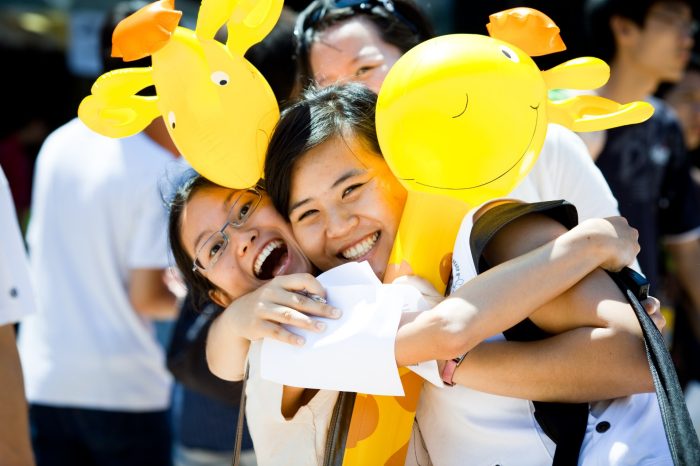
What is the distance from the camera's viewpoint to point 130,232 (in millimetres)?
2904

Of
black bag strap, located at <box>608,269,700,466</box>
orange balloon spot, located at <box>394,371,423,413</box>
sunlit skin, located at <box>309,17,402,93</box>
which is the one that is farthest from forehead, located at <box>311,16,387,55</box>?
black bag strap, located at <box>608,269,700,466</box>

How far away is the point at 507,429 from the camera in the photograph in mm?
1503

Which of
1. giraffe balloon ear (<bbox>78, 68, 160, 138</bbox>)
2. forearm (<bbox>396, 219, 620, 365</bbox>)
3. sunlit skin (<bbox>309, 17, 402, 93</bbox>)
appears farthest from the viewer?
→ sunlit skin (<bbox>309, 17, 402, 93</bbox>)

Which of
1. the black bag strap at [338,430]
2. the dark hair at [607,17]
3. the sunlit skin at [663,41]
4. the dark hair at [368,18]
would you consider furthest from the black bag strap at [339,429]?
the dark hair at [607,17]

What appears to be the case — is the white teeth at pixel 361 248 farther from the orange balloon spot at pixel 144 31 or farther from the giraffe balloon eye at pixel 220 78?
the orange balloon spot at pixel 144 31

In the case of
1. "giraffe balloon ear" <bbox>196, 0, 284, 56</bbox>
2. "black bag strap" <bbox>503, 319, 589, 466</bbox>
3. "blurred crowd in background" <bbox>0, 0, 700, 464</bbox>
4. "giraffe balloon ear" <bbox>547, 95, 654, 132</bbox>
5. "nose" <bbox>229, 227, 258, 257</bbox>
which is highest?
"giraffe balloon ear" <bbox>196, 0, 284, 56</bbox>

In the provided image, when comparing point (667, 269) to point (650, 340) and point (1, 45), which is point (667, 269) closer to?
point (650, 340)

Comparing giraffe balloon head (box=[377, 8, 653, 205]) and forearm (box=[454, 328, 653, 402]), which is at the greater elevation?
giraffe balloon head (box=[377, 8, 653, 205])

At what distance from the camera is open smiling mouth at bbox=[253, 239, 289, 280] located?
5.78ft

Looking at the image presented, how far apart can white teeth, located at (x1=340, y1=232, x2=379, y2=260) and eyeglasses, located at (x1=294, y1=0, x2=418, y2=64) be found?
30.8 inches

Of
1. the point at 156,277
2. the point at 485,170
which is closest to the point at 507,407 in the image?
the point at 485,170

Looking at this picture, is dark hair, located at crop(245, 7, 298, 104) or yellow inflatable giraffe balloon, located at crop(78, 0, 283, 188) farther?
dark hair, located at crop(245, 7, 298, 104)

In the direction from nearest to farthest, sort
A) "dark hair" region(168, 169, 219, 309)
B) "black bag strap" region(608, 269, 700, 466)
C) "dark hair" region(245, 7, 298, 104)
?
"black bag strap" region(608, 269, 700, 466), "dark hair" region(168, 169, 219, 309), "dark hair" region(245, 7, 298, 104)

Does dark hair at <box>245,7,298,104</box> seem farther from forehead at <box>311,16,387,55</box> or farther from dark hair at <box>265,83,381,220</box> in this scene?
dark hair at <box>265,83,381,220</box>
